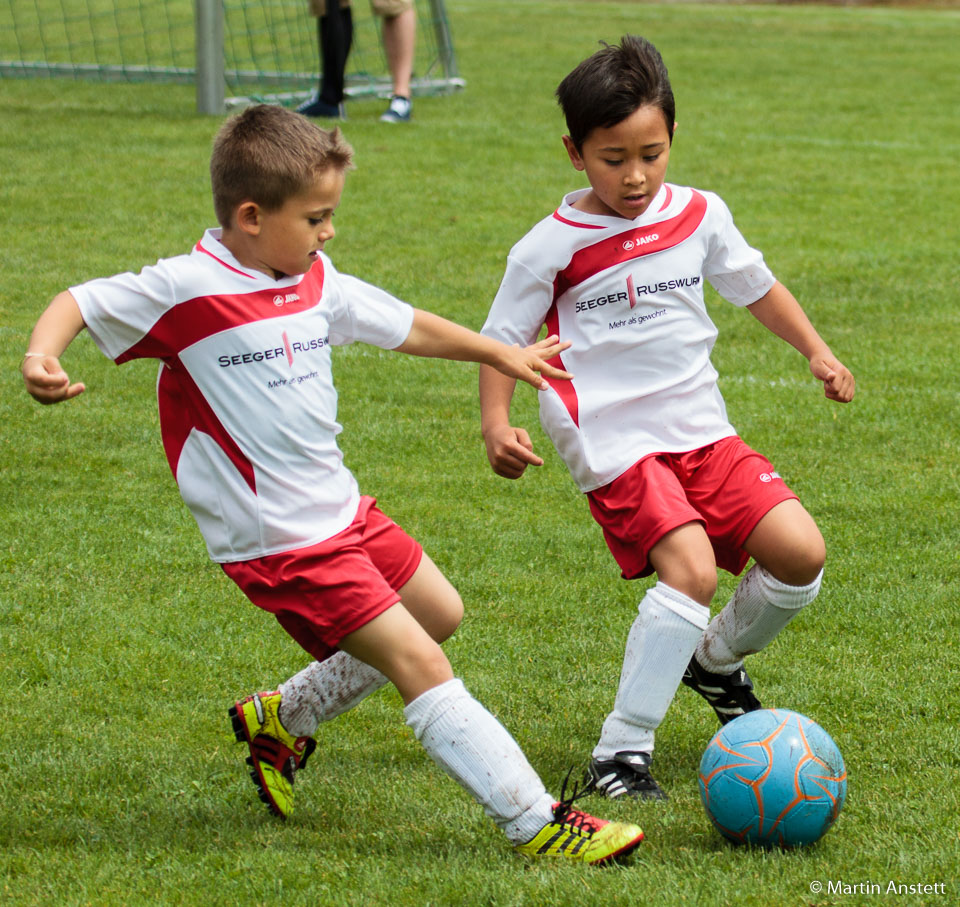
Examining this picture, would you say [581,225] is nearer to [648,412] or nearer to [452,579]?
[648,412]

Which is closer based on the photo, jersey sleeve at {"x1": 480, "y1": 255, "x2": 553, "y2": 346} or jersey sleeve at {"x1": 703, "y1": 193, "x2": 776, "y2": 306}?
jersey sleeve at {"x1": 480, "y1": 255, "x2": 553, "y2": 346}

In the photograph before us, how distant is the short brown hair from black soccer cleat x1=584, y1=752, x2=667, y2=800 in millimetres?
1549

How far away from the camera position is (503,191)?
10516 millimetres

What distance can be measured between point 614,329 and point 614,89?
61cm

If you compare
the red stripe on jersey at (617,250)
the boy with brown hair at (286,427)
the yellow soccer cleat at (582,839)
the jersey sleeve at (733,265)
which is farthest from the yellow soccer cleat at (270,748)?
the jersey sleeve at (733,265)

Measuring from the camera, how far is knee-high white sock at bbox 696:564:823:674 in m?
3.58

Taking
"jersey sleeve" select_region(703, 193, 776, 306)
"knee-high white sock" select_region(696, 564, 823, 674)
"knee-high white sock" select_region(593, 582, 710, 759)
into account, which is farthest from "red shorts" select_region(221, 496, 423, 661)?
"jersey sleeve" select_region(703, 193, 776, 306)

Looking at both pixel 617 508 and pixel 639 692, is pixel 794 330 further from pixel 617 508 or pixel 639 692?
pixel 639 692

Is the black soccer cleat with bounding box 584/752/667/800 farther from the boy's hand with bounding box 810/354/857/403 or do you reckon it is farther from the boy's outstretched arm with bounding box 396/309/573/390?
the boy's hand with bounding box 810/354/857/403

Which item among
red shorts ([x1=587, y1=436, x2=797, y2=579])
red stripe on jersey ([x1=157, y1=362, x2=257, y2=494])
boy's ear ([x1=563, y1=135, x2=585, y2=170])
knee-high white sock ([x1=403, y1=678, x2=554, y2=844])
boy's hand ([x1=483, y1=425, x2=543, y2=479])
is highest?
boy's ear ([x1=563, y1=135, x2=585, y2=170])

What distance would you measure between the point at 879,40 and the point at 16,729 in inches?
756

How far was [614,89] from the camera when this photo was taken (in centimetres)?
347

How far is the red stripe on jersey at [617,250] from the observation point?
3.65 meters

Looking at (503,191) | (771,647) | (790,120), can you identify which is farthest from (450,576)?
(790,120)
